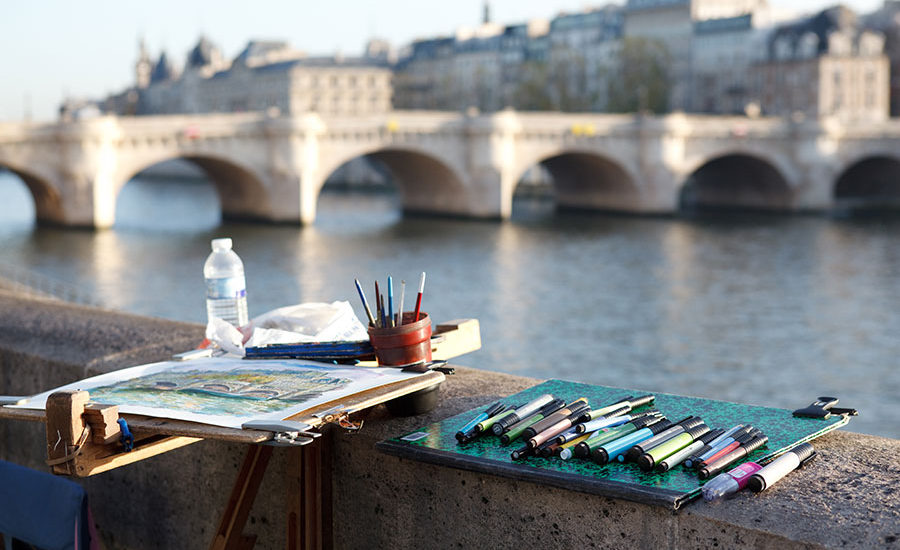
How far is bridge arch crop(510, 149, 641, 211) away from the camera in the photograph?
4691cm

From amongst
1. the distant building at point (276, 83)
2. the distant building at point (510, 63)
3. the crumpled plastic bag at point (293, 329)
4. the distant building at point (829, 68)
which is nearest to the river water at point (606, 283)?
the crumpled plastic bag at point (293, 329)

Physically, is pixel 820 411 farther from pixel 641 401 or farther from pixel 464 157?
pixel 464 157

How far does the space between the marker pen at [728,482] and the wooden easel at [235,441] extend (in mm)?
797

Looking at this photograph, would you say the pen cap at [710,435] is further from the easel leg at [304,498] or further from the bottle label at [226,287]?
the bottle label at [226,287]

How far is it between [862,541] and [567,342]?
59.4ft

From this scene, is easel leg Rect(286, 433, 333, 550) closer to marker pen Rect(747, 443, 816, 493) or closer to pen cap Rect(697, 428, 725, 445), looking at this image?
pen cap Rect(697, 428, 725, 445)

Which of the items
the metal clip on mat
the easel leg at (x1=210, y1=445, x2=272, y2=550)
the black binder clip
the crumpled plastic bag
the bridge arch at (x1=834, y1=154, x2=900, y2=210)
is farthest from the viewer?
the bridge arch at (x1=834, y1=154, x2=900, y2=210)

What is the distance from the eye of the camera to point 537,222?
1724 inches

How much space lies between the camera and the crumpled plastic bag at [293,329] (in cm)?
371

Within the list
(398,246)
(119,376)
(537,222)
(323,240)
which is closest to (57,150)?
(323,240)

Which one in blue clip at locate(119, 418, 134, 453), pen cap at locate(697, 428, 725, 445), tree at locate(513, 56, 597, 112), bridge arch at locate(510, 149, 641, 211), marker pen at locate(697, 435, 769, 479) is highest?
tree at locate(513, 56, 597, 112)

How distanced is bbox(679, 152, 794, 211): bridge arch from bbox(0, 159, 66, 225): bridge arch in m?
24.9

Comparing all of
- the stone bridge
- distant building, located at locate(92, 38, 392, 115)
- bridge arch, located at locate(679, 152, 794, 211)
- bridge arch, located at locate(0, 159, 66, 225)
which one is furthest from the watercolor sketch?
distant building, located at locate(92, 38, 392, 115)

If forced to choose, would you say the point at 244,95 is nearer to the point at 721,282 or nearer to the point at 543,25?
the point at 543,25
